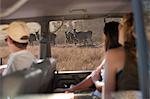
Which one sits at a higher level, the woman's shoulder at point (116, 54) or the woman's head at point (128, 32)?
the woman's head at point (128, 32)

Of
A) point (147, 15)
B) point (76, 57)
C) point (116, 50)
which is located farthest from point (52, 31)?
point (147, 15)

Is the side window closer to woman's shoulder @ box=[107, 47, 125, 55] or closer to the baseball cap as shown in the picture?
woman's shoulder @ box=[107, 47, 125, 55]

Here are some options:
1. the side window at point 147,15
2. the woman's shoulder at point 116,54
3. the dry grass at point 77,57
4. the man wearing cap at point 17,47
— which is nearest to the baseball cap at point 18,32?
the man wearing cap at point 17,47

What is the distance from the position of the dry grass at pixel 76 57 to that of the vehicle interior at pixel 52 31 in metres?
0.05

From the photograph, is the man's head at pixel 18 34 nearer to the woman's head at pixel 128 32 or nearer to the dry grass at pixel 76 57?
the woman's head at pixel 128 32

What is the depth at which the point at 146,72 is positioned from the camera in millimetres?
1925

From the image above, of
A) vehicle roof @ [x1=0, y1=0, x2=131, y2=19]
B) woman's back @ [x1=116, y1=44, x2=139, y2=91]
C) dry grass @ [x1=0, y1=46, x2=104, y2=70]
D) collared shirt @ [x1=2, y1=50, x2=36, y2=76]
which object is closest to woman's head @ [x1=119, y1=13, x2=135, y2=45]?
woman's back @ [x1=116, y1=44, x2=139, y2=91]

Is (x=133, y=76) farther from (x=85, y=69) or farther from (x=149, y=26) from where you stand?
(x=85, y=69)

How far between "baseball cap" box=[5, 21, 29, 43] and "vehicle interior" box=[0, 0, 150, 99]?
0.05m

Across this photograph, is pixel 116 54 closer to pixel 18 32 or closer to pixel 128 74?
pixel 128 74

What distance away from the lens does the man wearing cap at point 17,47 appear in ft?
7.83

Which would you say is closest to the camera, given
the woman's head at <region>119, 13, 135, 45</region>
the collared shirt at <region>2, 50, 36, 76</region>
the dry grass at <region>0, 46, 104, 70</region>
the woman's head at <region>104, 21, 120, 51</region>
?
the woman's head at <region>119, 13, 135, 45</region>

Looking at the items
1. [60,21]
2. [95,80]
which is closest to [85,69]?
[95,80]

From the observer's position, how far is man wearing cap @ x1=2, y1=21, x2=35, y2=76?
2387 millimetres
